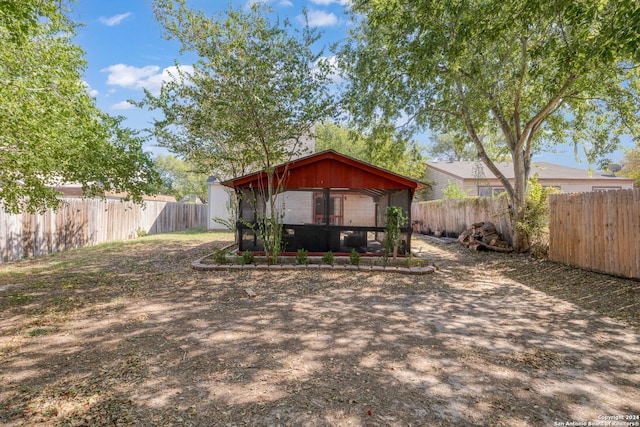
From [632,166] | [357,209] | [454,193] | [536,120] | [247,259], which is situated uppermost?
[632,166]

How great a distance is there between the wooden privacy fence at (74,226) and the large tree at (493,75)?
24.1ft

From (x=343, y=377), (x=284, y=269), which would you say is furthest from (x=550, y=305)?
(x=284, y=269)

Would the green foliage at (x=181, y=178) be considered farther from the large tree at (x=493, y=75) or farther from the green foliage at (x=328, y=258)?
the green foliage at (x=328, y=258)

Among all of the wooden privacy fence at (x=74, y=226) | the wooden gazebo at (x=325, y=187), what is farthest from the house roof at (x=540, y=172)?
the wooden privacy fence at (x=74, y=226)

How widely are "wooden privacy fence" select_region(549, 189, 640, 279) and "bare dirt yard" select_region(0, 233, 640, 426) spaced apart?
51 cm

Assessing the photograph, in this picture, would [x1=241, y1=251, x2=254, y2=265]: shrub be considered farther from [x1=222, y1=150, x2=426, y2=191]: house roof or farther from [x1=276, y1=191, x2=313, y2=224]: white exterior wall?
[x1=276, y1=191, x2=313, y2=224]: white exterior wall

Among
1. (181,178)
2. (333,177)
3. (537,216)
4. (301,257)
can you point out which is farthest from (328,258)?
(181,178)

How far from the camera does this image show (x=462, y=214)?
14641 millimetres

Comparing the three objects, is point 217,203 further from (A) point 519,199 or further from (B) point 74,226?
(A) point 519,199

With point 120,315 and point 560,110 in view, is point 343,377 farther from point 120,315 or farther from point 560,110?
point 560,110

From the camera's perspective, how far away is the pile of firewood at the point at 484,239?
11.0 meters

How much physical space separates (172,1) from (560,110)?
1205 centimetres

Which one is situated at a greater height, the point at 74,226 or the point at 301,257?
the point at 74,226

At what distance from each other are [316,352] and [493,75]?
26.7 feet
